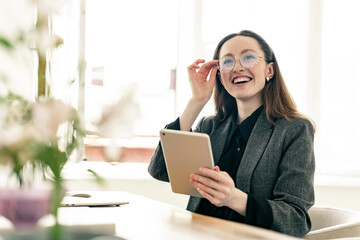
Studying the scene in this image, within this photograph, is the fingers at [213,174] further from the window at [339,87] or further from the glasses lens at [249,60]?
the window at [339,87]

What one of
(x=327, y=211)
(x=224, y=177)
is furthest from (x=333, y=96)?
(x=224, y=177)

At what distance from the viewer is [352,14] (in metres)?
3.96

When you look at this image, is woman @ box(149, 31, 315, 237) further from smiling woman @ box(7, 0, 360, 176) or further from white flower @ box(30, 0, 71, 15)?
smiling woman @ box(7, 0, 360, 176)

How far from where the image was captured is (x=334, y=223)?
1854 millimetres

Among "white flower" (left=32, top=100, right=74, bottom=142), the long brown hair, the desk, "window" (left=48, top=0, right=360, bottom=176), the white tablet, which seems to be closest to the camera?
"white flower" (left=32, top=100, right=74, bottom=142)

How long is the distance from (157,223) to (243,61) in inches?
39.7

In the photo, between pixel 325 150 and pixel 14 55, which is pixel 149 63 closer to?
pixel 325 150

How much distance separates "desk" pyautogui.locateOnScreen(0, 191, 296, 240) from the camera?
1.13 metres

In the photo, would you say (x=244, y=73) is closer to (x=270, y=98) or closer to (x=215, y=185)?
(x=270, y=98)

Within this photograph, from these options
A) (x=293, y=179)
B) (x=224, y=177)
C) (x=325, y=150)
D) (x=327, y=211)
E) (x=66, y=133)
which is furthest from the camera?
(x=325, y=150)

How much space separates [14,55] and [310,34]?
362 centimetres

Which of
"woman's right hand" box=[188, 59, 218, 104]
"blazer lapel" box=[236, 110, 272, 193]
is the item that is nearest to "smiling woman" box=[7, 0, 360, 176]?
"woman's right hand" box=[188, 59, 218, 104]

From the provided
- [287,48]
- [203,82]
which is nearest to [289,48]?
[287,48]

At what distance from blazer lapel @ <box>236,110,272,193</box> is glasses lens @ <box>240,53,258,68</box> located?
0.26 m
